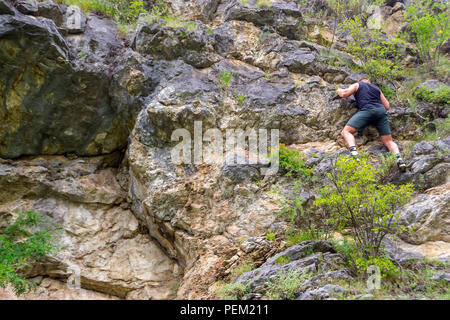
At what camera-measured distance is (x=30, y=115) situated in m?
7.16

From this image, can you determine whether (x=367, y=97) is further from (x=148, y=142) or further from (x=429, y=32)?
(x=148, y=142)

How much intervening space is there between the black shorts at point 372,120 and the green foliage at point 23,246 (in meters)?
7.36

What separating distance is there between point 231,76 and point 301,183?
3408 mm

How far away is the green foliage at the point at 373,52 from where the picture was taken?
855cm

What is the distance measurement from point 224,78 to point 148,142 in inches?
99.4

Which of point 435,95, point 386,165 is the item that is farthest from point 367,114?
point 435,95

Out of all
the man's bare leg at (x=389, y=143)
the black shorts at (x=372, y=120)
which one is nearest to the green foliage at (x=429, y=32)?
the black shorts at (x=372, y=120)

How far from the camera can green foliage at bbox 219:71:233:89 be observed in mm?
7816

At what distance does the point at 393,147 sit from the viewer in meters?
6.90

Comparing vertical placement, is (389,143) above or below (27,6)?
below

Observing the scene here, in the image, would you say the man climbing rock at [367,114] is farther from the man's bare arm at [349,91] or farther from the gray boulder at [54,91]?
the gray boulder at [54,91]

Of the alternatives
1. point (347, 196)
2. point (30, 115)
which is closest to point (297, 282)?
point (347, 196)

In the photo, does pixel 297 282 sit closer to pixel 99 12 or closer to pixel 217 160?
pixel 217 160

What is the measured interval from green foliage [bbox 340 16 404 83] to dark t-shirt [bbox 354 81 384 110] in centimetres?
130
